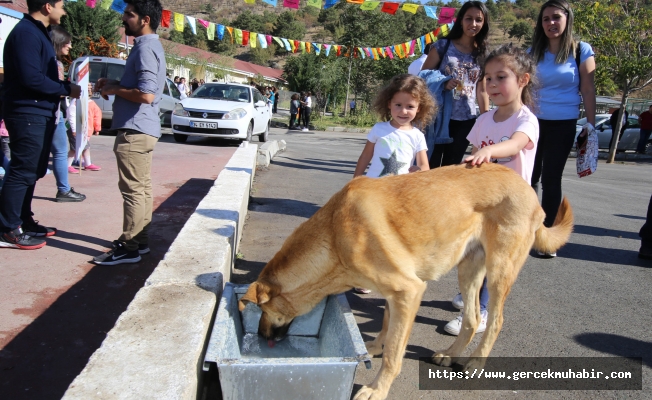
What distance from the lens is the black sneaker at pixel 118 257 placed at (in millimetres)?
3963

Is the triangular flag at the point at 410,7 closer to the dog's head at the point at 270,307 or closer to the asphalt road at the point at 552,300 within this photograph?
the asphalt road at the point at 552,300

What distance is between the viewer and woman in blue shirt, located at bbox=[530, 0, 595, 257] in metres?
3.92

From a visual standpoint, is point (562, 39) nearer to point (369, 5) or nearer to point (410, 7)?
point (410, 7)

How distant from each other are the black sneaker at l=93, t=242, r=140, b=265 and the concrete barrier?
69 centimetres

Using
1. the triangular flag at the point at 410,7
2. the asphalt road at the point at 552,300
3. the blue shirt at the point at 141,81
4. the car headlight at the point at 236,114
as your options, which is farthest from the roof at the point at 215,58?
the blue shirt at the point at 141,81

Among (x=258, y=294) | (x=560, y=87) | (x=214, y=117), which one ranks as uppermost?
(x=560, y=87)

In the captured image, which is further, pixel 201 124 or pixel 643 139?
pixel 643 139

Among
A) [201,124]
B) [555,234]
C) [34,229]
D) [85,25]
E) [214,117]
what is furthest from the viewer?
[85,25]

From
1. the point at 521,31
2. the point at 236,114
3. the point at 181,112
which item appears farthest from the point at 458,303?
the point at 521,31

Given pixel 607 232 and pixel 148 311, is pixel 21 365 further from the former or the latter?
pixel 607 232

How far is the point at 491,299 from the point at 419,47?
21.1 meters

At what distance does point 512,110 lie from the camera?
3.12 meters

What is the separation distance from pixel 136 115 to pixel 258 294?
85.2 inches

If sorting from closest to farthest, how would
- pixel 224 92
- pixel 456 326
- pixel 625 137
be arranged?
pixel 456 326 → pixel 224 92 → pixel 625 137
